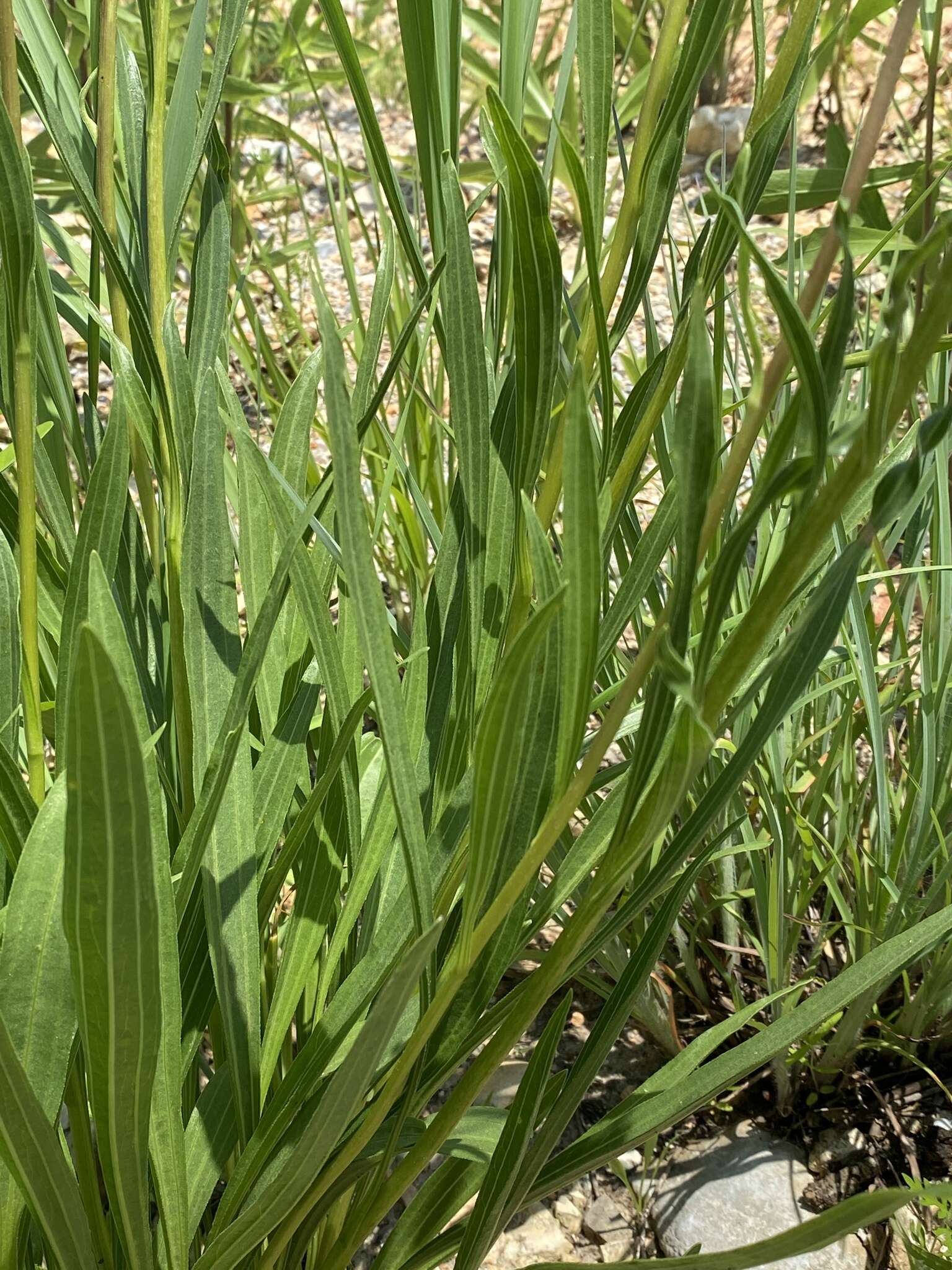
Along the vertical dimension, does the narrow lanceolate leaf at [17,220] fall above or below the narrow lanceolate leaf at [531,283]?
above

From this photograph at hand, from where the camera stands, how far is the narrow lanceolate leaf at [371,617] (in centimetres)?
33

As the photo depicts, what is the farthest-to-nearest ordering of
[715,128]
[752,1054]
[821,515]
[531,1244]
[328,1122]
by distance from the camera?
1. [715,128]
2. [531,1244]
3. [752,1054]
4. [328,1122]
5. [821,515]

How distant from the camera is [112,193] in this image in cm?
56

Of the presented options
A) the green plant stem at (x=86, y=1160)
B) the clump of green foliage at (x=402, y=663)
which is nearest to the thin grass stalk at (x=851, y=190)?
the clump of green foliage at (x=402, y=663)

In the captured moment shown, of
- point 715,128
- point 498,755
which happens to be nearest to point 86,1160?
point 498,755

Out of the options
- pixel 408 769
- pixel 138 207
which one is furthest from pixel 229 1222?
pixel 138 207

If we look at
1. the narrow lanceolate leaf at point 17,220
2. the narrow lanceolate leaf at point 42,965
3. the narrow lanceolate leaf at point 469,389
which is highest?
the narrow lanceolate leaf at point 17,220

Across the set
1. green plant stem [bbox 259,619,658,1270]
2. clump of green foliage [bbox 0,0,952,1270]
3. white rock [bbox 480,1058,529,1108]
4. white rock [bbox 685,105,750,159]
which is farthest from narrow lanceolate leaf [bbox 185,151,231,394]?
white rock [bbox 685,105,750,159]

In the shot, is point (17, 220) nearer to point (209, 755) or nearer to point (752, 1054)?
point (209, 755)

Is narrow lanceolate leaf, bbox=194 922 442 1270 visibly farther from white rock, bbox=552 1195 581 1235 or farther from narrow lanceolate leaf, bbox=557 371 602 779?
white rock, bbox=552 1195 581 1235

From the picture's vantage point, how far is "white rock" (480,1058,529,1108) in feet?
2.98

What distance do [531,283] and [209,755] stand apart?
0.28m

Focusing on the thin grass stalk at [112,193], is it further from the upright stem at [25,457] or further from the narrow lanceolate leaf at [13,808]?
the narrow lanceolate leaf at [13,808]

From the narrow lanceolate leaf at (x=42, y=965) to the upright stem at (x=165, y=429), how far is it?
0.15 m
